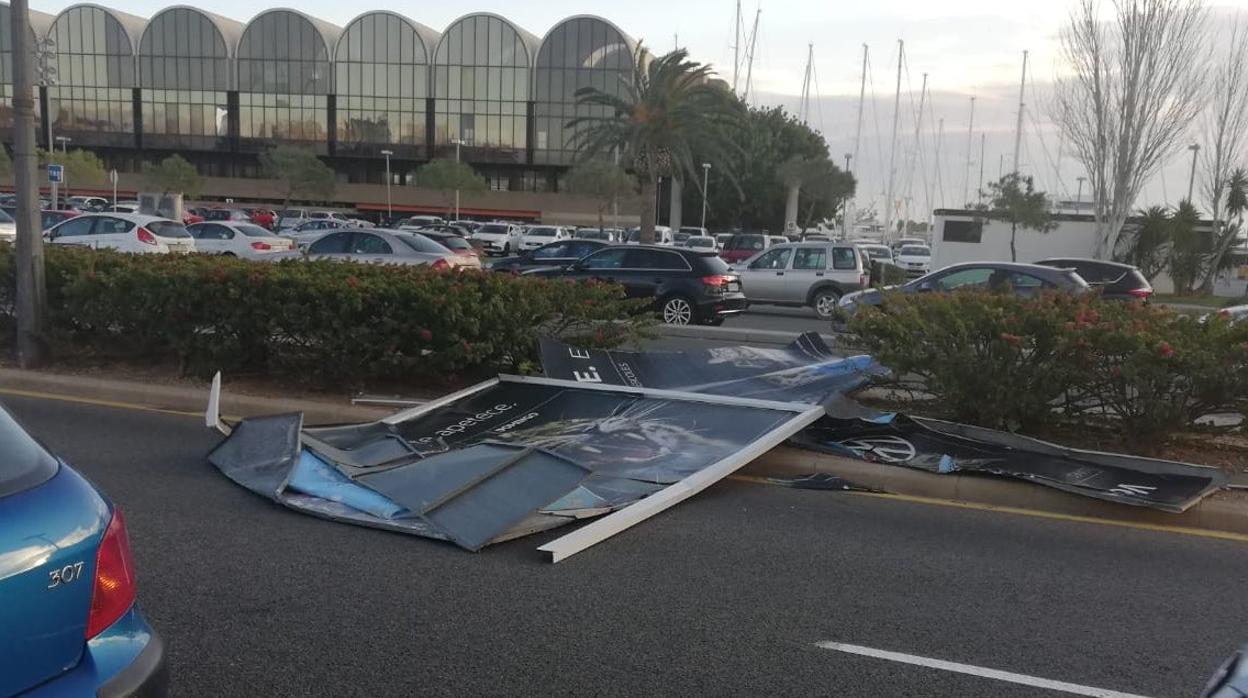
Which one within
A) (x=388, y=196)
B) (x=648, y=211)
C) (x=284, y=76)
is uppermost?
(x=284, y=76)

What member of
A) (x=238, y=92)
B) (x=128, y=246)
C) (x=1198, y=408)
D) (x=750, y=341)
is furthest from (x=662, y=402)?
(x=238, y=92)

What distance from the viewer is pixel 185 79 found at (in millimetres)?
74250

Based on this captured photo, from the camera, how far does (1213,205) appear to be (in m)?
38.7

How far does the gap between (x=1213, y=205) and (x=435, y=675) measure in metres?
42.4

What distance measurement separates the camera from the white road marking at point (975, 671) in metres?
4.18

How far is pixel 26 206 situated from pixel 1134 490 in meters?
10.5

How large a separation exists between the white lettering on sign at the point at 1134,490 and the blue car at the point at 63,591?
6006 mm

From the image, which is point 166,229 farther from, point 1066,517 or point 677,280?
point 1066,517

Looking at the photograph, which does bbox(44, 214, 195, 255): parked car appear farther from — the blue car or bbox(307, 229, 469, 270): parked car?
the blue car

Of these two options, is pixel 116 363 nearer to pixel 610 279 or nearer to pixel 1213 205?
pixel 610 279

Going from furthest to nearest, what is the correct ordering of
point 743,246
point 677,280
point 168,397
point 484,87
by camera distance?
point 484,87, point 743,246, point 677,280, point 168,397

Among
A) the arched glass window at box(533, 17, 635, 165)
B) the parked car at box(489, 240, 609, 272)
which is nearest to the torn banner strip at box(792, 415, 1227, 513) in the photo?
the parked car at box(489, 240, 609, 272)

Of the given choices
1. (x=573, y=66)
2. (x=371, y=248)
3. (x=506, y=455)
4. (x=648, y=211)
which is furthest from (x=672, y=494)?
(x=573, y=66)

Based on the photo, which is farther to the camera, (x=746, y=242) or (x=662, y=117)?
(x=746, y=242)
